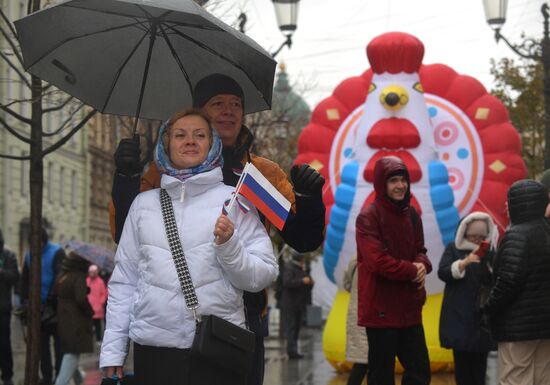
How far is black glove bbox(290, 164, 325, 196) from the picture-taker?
5.07 metres

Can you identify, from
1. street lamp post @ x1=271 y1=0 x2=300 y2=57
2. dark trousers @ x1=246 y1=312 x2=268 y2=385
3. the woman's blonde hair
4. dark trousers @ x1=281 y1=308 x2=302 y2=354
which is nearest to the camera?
the woman's blonde hair

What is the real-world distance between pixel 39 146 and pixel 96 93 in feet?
13.6

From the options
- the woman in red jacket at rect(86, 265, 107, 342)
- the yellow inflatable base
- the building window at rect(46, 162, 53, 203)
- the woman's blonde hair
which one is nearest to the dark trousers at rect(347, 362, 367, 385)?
the yellow inflatable base

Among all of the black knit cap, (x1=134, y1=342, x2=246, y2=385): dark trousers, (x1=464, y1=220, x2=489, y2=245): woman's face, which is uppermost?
the black knit cap

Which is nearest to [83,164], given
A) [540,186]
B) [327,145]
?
[327,145]

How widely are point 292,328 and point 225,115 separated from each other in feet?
38.2

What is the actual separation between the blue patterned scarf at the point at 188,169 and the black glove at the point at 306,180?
0.39 m

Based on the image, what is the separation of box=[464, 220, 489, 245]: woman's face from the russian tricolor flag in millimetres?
4495

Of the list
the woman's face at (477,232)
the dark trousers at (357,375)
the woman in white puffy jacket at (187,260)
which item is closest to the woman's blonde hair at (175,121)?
the woman in white puffy jacket at (187,260)

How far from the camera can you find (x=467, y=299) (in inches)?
352

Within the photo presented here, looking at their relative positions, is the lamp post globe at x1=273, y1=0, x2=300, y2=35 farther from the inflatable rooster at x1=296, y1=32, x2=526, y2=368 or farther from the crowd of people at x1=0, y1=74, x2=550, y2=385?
the crowd of people at x1=0, y1=74, x2=550, y2=385

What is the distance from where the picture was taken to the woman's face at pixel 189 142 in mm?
4820

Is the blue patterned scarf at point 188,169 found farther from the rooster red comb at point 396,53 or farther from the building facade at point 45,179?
the building facade at point 45,179

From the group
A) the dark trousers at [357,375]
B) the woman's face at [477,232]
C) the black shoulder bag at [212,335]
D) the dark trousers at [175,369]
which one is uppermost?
the woman's face at [477,232]
